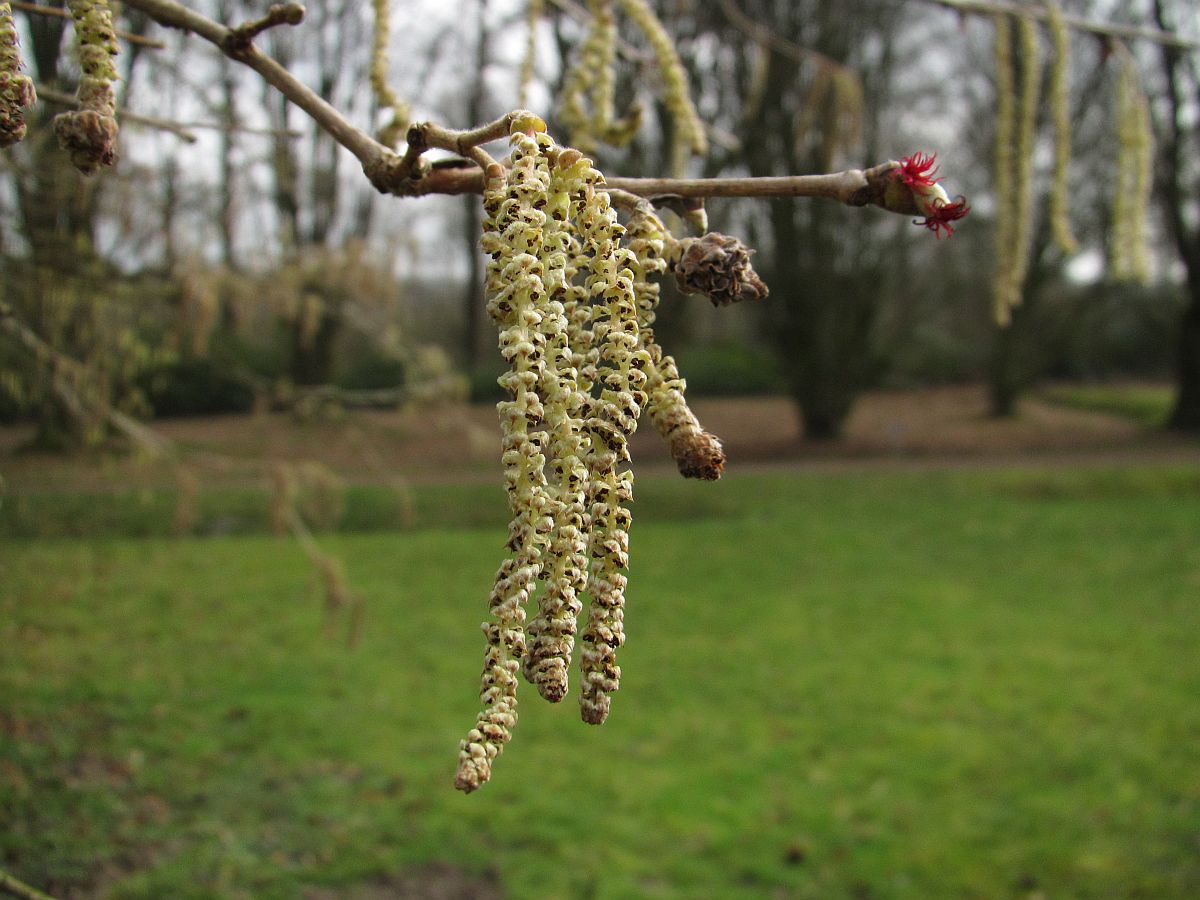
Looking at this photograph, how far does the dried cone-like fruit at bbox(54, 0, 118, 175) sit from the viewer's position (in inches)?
29.4

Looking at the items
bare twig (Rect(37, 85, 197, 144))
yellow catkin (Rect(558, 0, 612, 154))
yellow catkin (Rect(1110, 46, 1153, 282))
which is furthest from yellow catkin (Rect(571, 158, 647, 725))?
yellow catkin (Rect(1110, 46, 1153, 282))

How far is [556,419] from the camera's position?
67 cm

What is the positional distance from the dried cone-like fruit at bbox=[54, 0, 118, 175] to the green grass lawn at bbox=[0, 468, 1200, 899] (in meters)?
3.18

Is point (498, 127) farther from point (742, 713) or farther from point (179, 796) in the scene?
point (742, 713)

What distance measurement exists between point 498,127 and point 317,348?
19.9 metres

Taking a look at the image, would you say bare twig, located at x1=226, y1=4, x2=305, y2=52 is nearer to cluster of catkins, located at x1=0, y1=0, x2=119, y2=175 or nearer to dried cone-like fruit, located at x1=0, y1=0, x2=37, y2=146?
cluster of catkins, located at x1=0, y1=0, x2=119, y2=175

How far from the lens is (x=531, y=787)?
A: 4.89m

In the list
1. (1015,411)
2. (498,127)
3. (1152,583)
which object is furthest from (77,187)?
(1015,411)

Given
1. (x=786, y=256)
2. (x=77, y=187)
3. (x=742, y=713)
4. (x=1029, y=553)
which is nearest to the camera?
(x=77, y=187)

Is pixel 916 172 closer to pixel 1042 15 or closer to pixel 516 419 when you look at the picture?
pixel 516 419

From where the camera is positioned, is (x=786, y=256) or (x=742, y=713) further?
(x=786, y=256)

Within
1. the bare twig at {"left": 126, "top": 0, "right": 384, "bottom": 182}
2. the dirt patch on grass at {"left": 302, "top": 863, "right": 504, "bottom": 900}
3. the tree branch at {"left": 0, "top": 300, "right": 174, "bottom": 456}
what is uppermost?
the bare twig at {"left": 126, "top": 0, "right": 384, "bottom": 182}

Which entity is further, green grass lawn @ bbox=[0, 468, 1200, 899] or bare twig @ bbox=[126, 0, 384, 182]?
green grass lawn @ bbox=[0, 468, 1200, 899]

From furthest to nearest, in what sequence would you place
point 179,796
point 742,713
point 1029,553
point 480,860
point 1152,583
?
point 1029,553 < point 1152,583 < point 742,713 < point 179,796 < point 480,860
